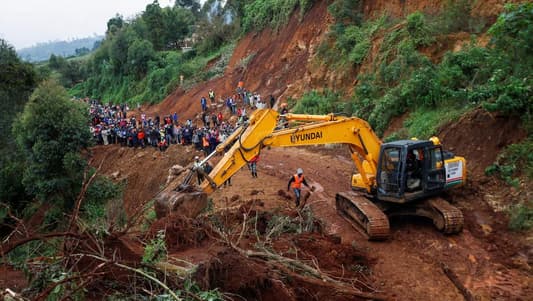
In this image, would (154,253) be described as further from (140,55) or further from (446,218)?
(140,55)

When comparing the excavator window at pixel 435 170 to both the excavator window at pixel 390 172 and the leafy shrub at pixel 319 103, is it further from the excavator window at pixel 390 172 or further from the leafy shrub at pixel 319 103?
the leafy shrub at pixel 319 103

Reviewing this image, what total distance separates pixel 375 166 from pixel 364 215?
129 centimetres

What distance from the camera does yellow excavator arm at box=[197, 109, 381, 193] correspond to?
9125 millimetres

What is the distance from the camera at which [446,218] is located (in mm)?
9242

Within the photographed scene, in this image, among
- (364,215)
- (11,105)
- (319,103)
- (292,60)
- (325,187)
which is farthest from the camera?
(292,60)

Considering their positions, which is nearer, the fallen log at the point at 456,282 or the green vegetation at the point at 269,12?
the fallen log at the point at 456,282

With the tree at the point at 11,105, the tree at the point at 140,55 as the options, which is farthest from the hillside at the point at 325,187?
the tree at the point at 140,55

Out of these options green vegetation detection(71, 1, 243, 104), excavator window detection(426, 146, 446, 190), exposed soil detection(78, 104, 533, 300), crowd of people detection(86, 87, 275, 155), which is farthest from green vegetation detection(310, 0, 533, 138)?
green vegetation detection(71, 1, 243, 104)

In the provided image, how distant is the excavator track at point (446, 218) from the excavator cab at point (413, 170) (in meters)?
0.34

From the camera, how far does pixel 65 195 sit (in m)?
20.9

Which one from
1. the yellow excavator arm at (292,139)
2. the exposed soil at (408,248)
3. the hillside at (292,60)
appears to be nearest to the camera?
the exposed soil at (408,248)

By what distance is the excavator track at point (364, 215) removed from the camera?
31.6 feet

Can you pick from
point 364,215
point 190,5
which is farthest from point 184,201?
point 190,5

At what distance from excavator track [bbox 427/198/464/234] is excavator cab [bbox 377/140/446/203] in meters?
0.34
